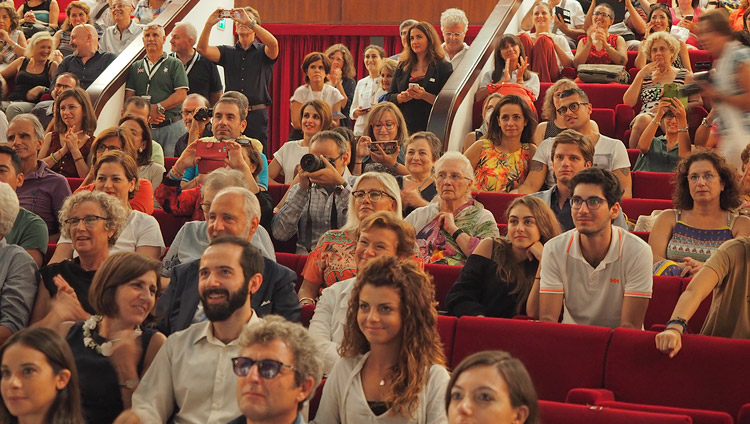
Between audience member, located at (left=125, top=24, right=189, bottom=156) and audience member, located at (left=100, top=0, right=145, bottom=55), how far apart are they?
783 mm

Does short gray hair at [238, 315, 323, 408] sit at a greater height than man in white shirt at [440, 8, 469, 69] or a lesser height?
lesser

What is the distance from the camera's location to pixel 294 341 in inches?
82.7

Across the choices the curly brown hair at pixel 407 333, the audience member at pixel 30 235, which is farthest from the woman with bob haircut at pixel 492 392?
the audience member at pixel 30 235

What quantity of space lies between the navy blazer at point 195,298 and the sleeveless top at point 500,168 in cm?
170

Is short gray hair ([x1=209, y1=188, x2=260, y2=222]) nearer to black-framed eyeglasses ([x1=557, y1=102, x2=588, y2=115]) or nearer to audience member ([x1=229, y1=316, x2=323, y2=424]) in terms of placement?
audience member ([x1=229, y1=316, x2=323, y2=424])

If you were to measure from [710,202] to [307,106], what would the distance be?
203cm

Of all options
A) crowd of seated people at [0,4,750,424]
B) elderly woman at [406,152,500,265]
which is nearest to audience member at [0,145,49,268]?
crowd of seated people at [0,4,750,424]

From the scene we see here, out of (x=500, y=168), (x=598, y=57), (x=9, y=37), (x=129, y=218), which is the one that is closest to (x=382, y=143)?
(x=500, y=168)

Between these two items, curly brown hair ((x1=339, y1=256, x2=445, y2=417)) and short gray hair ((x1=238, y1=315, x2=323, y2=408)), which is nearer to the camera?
short gray hair ((x1=238, y1=315, x2=323, y2=408))

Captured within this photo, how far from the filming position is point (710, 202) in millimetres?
3328

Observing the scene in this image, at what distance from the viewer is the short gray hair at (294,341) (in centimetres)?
209

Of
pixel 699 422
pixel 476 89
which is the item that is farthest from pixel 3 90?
pixel 699 422

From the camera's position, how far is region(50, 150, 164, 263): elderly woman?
344 cm

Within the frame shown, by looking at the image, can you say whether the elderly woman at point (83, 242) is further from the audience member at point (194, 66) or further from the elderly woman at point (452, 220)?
the audience member at point (194, 66)
